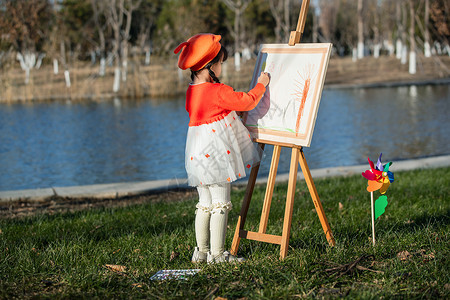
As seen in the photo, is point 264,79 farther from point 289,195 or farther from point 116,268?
point 116,268


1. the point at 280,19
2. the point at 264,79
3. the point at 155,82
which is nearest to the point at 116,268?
the point at 264,79

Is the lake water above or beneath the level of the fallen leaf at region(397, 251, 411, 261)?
beneath

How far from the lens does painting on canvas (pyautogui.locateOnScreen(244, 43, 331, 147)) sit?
4305 mm

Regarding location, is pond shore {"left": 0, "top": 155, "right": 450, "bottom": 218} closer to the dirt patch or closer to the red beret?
the dirt patch

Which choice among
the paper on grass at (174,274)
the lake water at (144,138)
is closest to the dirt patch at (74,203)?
the lake water at (144,138)

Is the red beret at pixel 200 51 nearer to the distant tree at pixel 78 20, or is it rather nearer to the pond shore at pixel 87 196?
the pond shore at pixel 87 196

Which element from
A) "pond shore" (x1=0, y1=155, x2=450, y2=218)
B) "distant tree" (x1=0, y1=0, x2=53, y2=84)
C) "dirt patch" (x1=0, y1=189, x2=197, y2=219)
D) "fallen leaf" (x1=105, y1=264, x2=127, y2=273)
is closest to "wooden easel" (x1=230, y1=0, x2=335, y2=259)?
"fallen leaf" (x1=105, y1=264, x2=127, y2=273)

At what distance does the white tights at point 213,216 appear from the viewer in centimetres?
427

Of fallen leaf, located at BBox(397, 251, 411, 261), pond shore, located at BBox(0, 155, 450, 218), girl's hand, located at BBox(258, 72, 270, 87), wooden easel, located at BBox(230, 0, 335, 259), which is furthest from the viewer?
pond shore, located at BBox(0, 155, 450, 218)

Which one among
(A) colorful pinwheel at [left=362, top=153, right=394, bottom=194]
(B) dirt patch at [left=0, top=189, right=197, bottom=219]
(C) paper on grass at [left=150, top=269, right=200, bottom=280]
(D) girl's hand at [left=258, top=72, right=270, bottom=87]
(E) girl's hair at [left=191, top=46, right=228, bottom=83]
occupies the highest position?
(E) girl's hair at [left=191, top=46, right=228, bottom=83]

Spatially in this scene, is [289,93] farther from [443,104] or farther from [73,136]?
[443,104]

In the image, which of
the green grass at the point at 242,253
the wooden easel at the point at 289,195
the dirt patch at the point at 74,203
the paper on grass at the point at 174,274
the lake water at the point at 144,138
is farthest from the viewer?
the lake water at the point at 144,138

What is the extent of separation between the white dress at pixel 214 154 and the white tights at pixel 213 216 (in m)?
0.11

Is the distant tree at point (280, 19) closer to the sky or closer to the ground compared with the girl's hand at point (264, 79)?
closer to the sky
